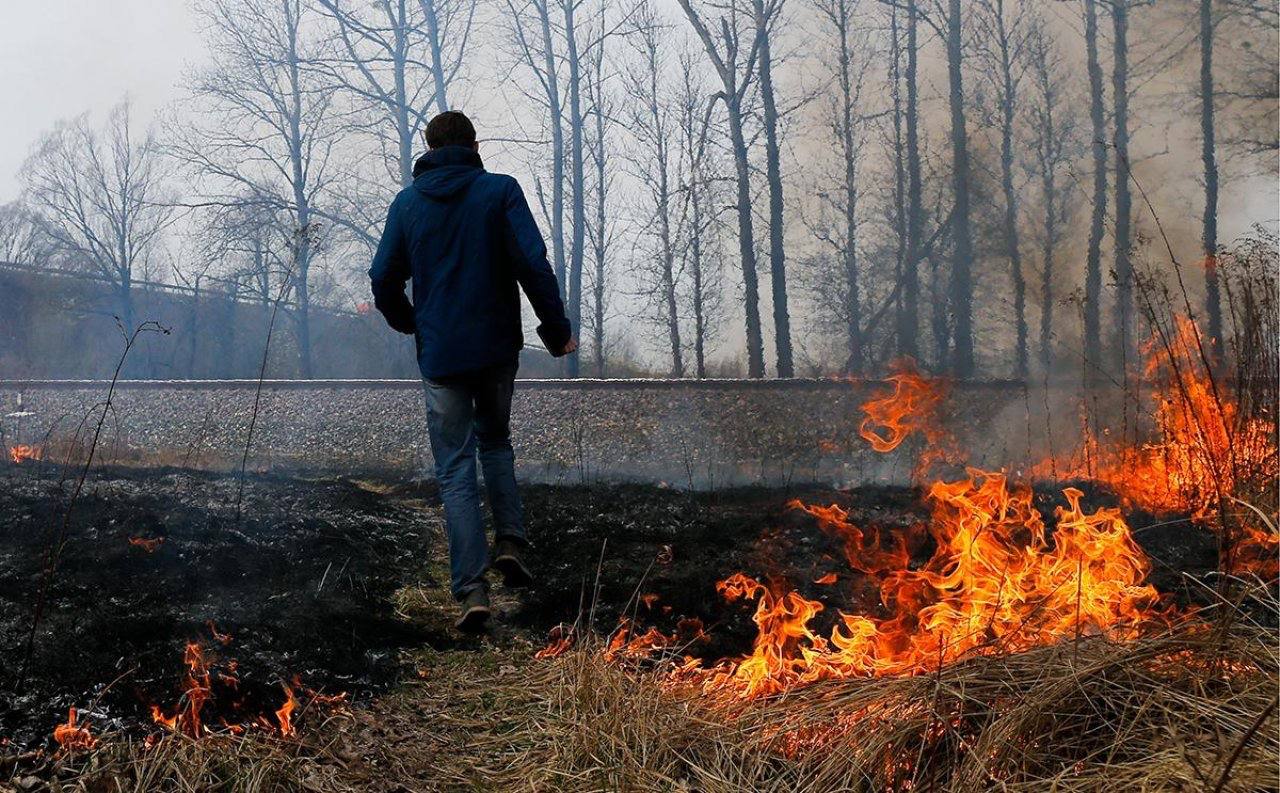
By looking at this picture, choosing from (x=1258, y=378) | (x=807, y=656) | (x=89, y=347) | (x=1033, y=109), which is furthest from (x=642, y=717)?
(x=89, y=347)

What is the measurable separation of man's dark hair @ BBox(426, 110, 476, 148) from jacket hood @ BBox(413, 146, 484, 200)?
0.05m

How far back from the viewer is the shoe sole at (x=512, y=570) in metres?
4.50

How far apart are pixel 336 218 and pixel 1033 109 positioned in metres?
11.8

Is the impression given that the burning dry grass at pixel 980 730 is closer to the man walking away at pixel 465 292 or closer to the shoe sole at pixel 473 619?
the shoe sole at pixel 473 619

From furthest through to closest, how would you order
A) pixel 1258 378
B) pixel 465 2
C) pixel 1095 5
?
pixel 465 2
pixel 1095 5
pixel 1258 378

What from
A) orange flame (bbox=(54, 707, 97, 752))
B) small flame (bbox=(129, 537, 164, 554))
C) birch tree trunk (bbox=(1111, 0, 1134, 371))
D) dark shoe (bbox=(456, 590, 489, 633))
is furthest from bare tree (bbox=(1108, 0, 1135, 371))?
orange flame (bbox=(54, 707, 97, 752))

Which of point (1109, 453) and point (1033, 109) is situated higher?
point (1033, 109)

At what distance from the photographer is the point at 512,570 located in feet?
14.8

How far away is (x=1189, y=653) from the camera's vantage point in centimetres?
261

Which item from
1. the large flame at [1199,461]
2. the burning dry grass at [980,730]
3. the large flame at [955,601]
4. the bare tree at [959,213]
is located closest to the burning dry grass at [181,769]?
the burning dry grass at [980,730]

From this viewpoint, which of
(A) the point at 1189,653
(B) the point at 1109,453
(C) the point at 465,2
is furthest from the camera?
(C) the point at 465,2

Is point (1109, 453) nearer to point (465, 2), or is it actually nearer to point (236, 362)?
point (465, 2)

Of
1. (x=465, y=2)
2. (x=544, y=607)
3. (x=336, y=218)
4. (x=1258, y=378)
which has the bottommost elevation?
(x=544, y=607)

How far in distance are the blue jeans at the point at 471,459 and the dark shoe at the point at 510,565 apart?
0.06 meters
